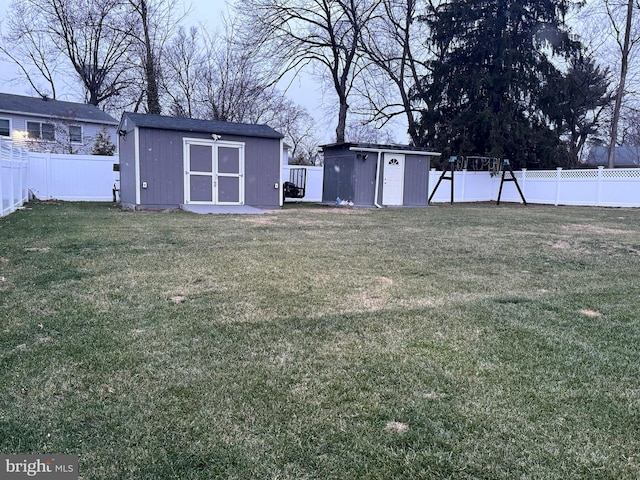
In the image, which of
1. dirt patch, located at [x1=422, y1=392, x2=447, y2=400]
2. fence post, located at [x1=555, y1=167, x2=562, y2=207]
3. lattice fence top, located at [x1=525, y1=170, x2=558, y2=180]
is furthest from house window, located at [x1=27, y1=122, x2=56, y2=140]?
dirt patch, located at [x1=422, y1=392, x2=447, y2=400]

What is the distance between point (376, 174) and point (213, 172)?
18.8ft

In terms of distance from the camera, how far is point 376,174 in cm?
1510

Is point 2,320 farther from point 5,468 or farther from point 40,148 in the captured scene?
point 40,148

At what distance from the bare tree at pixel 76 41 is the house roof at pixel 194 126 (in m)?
12.6

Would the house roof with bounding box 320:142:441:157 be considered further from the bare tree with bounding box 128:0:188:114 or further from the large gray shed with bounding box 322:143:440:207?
the bare tree with bounding box 128:0:188:114

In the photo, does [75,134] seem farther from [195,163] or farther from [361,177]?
[361,177]

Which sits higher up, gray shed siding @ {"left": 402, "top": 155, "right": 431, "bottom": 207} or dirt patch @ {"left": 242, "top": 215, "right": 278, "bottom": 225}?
gray shed siding @ {"left": 402, "top": 155, "right": 431, "bottom": 207}

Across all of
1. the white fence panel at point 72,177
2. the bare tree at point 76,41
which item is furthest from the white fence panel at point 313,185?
the bare tree at point 76,41

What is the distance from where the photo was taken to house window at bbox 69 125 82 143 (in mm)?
20203

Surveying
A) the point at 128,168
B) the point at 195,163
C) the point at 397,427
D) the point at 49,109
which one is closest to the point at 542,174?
the point at 195,163

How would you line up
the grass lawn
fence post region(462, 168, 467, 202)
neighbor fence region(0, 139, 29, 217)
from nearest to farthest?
1. the grass lawn
2. neighbor fence region(0, 139, 29, 217)
3. fence post region(462, 168, 467, 202)

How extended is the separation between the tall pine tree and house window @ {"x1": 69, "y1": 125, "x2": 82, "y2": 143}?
16198mm

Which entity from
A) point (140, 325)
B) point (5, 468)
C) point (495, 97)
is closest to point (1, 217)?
point (140, 325)

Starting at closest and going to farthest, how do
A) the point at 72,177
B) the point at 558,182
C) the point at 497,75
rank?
the point at 72,177, the point at 558,182, the point at 497,75
